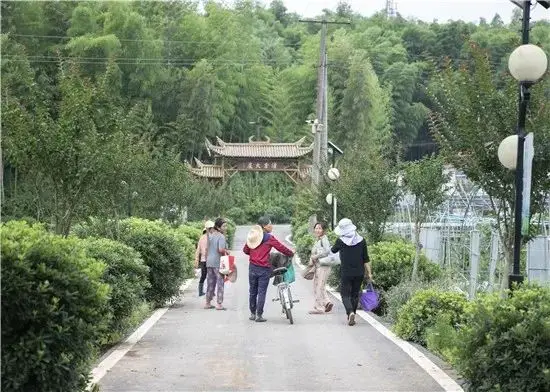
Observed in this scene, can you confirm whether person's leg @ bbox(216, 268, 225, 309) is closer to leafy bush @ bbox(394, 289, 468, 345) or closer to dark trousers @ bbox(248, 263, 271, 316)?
dark trousers @ bbox(248, 263, 271, 316)

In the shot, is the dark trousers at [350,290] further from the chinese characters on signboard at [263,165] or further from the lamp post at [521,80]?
the chinese characters on signboard at [263,165]

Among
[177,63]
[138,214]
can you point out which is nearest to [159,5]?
[177,63]

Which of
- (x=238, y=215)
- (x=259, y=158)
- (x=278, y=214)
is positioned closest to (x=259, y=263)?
(x=259, y=158)

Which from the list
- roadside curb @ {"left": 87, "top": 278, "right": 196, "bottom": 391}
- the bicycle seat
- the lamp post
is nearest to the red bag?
roadside curb @ {"left": 87, "top": 278, "right": 196, "bottom": 391}

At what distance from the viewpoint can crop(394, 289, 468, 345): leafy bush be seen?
11.7 metres

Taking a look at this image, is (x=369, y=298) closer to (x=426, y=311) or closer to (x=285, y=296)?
(x=285, y=296)

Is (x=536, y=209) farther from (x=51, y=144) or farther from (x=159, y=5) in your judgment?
(x=159, y=5)

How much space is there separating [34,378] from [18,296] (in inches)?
23.1

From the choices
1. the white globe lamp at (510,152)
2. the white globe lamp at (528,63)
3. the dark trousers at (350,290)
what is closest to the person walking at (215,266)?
the dark trousers at (350,290)

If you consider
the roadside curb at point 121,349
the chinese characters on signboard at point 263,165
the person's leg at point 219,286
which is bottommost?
the roadside curb at point 121,349

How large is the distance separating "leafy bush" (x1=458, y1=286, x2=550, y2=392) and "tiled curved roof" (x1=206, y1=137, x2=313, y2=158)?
170 ft

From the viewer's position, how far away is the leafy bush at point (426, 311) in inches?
460

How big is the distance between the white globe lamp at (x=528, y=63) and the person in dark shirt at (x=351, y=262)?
547 centimetres

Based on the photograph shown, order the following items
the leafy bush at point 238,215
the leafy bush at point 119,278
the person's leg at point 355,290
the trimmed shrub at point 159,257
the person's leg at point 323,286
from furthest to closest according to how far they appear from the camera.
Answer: the leafy bush at point 238,215
the person's leg at point 323,286
the trimmed shrub at point 159,257
the person's leg at point 355,290
the leafy bush at point 119,278
